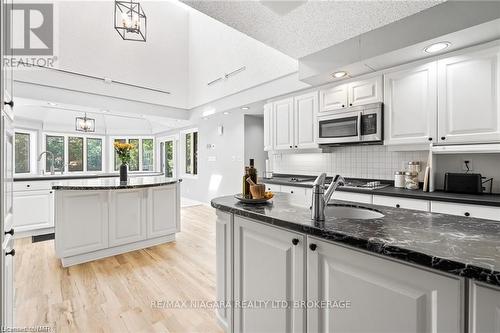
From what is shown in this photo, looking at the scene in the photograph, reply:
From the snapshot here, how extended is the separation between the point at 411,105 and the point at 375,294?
2.40 meters

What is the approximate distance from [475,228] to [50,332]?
2575 mm

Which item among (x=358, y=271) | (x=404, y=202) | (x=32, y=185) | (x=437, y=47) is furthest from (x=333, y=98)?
(x=32, y=185)

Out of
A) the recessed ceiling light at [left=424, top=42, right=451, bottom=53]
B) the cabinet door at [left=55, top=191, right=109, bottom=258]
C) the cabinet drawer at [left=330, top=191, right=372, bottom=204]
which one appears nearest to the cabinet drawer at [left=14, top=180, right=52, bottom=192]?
the cabinet door at [left=55, top=191, right=109, bottom=258]

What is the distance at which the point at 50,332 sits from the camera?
1678 mm

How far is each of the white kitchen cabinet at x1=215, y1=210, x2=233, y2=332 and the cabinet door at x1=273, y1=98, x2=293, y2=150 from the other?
251 cm

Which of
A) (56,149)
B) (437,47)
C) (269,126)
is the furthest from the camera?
(56,149)

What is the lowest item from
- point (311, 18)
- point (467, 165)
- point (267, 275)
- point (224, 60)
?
point (267, 275)

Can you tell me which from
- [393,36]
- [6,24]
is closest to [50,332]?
[6,24]

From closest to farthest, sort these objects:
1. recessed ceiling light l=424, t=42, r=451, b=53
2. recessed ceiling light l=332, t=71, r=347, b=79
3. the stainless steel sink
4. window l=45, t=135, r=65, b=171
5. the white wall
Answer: the stainless steel sink → recessed ceiling light l=424, t=42, r=451, b=53 → recessed ceiling light l=332, t=71, r=347, b=79 → the white wall → window l=45, t=135, r=65, b=171

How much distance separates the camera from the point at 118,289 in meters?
2.24

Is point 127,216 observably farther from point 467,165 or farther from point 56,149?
point 56,149

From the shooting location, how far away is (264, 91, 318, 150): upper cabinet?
11.6ft

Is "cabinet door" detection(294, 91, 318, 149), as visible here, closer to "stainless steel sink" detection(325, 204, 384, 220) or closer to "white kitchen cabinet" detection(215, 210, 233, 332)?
"stainless steel sink" detection(325, 204, 384, 220)

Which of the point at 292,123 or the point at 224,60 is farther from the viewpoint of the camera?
the point at 224,60
